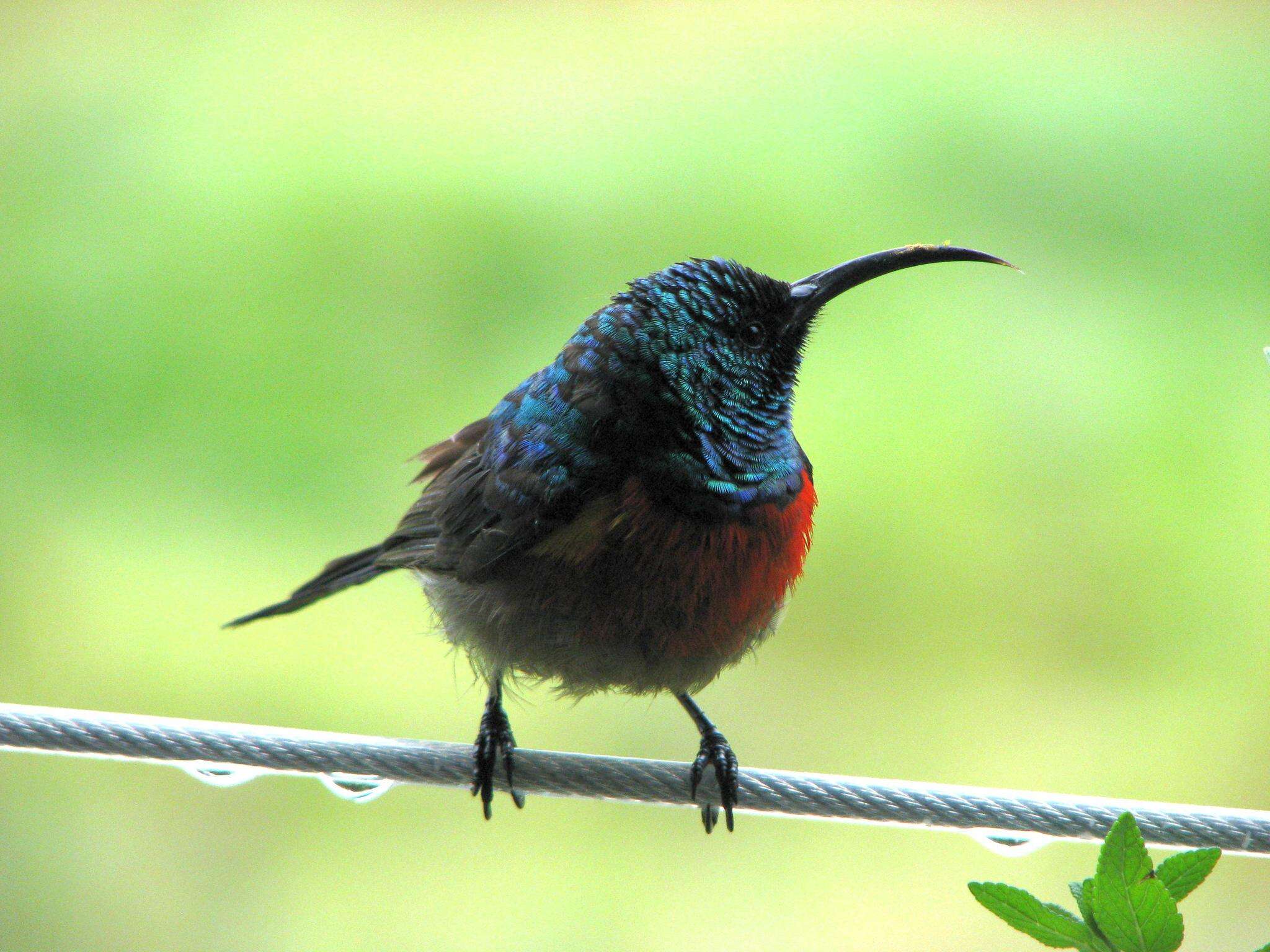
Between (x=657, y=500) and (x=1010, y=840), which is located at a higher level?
(x=657, y=500)

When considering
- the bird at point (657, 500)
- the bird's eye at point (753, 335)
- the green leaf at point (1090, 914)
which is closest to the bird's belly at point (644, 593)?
the bird at point (657, 500)

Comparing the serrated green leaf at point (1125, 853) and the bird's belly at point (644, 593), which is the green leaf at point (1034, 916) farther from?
the bird's belly at point (644, 593)

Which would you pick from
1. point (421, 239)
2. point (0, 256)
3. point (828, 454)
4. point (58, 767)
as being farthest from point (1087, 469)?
point (0, 256)

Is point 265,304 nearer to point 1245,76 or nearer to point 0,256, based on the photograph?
point 0,256

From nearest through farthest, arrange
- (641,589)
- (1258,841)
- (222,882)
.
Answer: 1. (1258,841)
2. (641,589)
3. (222,882)

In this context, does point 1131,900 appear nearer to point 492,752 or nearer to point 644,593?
point 644,593

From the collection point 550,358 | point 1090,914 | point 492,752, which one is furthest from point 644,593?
point 550,358

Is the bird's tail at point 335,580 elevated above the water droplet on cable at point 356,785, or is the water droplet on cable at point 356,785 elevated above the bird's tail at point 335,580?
the bird's tail at point 335,580
